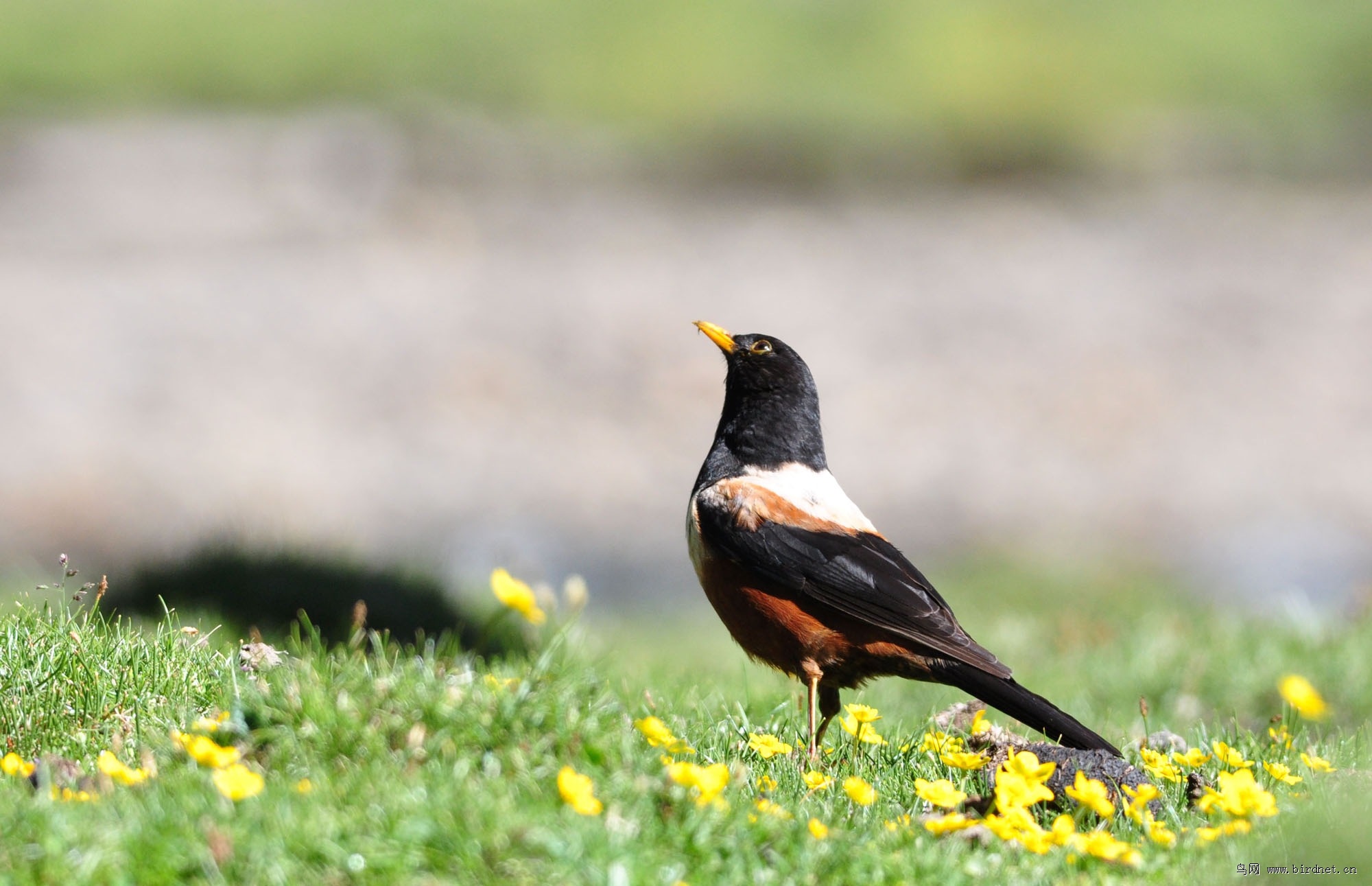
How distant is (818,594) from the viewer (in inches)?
210

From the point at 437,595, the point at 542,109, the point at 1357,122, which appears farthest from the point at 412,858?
the point at 1357,122

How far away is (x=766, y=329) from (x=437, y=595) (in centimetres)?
948

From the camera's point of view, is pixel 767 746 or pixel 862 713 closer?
pixel 767 746

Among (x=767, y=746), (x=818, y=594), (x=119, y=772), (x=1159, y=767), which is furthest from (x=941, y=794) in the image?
(x=119, y=772)

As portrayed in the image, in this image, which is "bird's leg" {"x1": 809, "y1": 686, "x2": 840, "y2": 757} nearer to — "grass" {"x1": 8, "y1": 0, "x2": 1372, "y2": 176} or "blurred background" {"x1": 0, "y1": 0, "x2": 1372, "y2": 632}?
"blurred background" {"x1": 0, "y1": 0, "x2": 1372, "y2": 632}

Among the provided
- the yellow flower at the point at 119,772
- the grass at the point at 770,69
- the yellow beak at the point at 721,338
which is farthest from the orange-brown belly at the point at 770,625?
the grass at the point at 770,69

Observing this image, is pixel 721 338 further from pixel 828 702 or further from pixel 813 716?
pixel 813 716

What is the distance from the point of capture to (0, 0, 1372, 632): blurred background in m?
13.4

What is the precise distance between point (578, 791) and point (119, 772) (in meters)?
1.24

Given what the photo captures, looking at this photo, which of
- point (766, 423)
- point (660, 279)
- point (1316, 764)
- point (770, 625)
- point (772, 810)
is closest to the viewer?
point (772, 810)

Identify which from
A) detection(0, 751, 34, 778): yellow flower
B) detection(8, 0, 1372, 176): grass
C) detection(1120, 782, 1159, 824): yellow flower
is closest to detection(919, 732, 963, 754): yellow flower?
detection(1120, 782, 1159, 824): yellow flower

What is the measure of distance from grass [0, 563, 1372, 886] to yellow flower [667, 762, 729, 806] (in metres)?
0.06

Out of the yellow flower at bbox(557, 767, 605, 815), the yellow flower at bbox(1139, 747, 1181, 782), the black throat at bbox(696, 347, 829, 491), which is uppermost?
the black throat at bbox(696, 347, 829, 491)

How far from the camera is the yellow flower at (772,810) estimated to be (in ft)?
11.9
